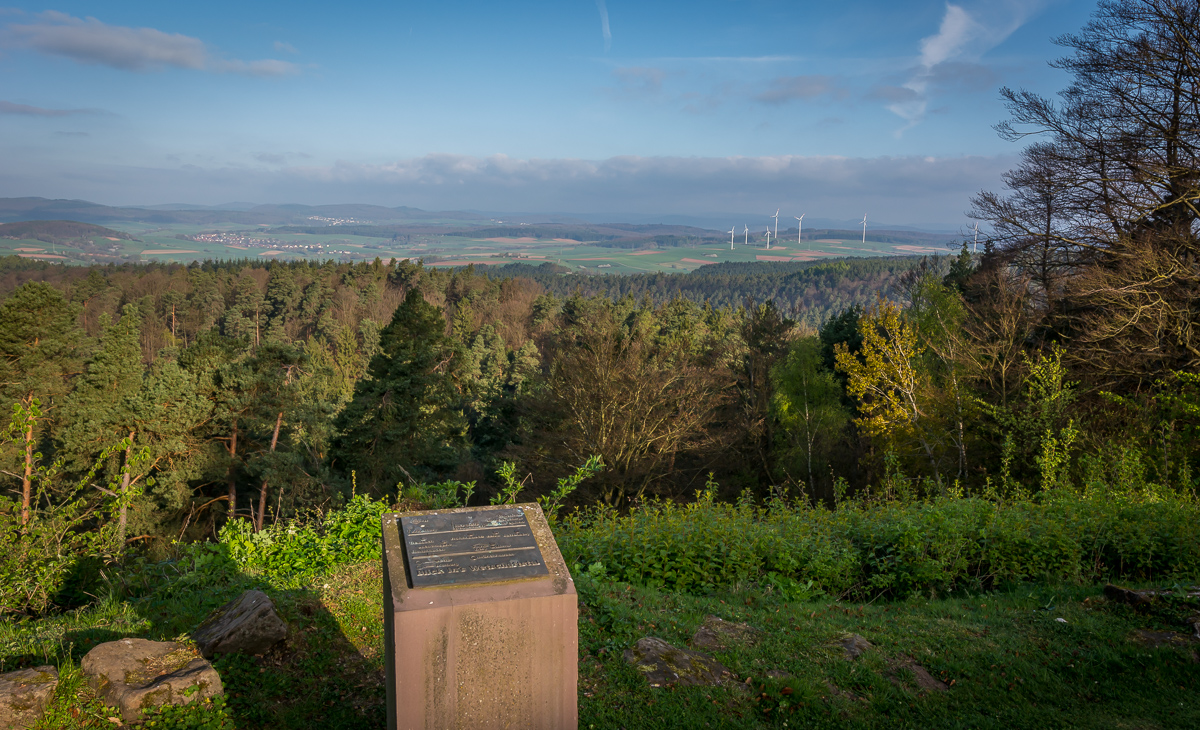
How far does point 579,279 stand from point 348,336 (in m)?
93.5

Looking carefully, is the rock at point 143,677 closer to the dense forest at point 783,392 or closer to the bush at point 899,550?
the dense forest at point 783,392

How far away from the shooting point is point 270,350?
26.6 meters

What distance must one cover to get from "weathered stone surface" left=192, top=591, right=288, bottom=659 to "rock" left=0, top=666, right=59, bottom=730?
3.27ft

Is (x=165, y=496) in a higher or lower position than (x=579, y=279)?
lower

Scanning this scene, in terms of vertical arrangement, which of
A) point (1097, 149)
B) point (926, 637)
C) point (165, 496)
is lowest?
point (165, 496)

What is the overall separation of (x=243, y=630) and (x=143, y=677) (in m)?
0.80

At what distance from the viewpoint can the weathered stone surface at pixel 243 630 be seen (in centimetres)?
516

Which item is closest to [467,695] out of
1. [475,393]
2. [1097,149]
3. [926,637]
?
[926,637]

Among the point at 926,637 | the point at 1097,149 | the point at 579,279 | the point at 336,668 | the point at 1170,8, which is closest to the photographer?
the point at 336,668

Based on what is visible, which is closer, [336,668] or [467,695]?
[467,695]

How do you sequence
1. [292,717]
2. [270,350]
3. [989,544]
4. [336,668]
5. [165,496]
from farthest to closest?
[270,350], [165,496], [989,544], [336,668], [292,717]

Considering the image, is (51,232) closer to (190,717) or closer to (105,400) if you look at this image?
(105,400)

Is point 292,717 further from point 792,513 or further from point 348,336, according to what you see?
point 348,336

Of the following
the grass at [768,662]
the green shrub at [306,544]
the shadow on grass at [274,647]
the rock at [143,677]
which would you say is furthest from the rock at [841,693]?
the green shrub at [306,544]
